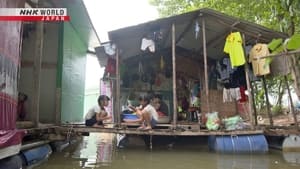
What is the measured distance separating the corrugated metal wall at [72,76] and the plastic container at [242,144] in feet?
13.8

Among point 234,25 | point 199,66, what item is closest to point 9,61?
point 234,25

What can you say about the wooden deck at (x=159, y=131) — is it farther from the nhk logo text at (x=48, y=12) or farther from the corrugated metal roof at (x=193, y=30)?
the nhk logo text at (x=48, y=12)

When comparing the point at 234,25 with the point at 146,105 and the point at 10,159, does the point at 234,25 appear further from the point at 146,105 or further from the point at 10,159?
the point at 10,159

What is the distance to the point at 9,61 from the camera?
4.20 meters

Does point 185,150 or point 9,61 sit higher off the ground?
point 9,61

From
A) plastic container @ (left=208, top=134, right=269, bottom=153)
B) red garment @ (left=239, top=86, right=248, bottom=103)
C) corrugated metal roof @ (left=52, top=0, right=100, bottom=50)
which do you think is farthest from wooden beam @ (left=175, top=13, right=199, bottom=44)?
plastic container @ (left=208, top=134, right=269, bottom=153)

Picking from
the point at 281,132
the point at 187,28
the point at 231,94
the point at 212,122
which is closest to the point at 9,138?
the point at 212,122

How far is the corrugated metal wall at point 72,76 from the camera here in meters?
8.89

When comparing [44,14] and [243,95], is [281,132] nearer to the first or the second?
[243,95]

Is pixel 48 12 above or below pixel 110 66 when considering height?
below

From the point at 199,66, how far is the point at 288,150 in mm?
4334

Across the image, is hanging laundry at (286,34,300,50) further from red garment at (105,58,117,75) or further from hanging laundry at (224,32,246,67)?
red garment at (105,58,117,75)

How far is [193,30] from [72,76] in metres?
3.80

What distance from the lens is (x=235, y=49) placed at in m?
7.70
